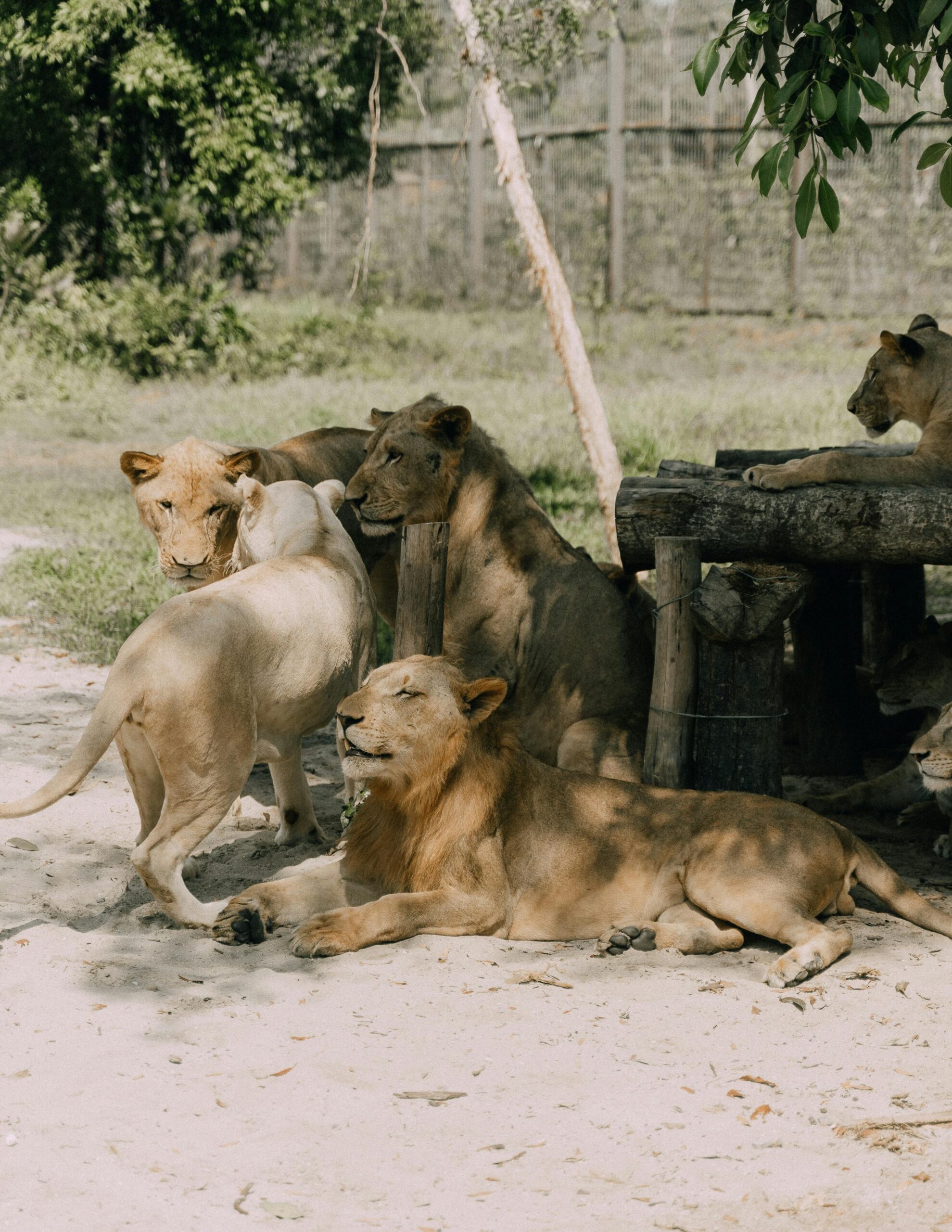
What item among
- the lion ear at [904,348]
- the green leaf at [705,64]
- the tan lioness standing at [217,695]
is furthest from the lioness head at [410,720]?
the lion ear at [904,348]

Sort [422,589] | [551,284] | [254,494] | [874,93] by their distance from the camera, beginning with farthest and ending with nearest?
[551,284], [254,494], [422,589], [874,93]

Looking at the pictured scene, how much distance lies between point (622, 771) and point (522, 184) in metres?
6.53

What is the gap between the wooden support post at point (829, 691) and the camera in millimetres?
6758

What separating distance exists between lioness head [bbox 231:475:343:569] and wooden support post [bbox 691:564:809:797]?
5.01 feet

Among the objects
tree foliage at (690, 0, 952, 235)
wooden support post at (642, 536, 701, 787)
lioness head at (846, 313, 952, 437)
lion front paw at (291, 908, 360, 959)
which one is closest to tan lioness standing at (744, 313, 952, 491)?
lioness head at (846, 313, 952, 437)

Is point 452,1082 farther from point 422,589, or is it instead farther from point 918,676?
point 918,676

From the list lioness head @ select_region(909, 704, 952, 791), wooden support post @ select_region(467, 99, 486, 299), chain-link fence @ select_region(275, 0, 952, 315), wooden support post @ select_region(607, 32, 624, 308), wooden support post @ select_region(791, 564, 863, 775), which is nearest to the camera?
lioness head @ select_region(909, 704, 952, 791)

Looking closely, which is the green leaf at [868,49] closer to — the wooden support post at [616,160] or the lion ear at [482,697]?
the lion ear at [482,697]

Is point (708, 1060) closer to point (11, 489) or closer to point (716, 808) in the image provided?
point (716, 808)

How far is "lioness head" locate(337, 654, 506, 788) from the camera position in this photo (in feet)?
15.1

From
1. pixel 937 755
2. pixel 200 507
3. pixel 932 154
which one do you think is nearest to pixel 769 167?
pixel 932 154

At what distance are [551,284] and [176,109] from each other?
806cm

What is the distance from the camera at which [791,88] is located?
177 inches

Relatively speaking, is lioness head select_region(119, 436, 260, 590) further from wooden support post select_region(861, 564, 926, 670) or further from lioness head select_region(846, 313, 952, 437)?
wooden support post select_region(861, 564, 926, 670)
